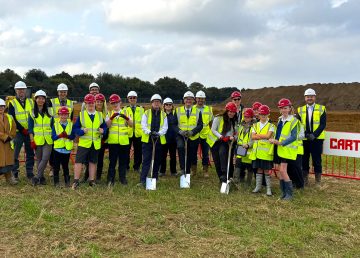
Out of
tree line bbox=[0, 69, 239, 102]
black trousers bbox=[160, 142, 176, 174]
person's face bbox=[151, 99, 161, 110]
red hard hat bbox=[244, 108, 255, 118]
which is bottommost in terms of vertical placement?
black trousers bbox=[160, 142, 176, 174]

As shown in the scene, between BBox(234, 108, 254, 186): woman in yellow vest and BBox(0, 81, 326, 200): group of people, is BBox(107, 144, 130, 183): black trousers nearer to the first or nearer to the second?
BBox(0, 81, 326, 200): group of people

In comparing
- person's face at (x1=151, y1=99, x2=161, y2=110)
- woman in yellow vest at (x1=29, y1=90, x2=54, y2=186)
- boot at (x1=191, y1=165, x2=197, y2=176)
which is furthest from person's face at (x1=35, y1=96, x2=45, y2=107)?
boot at (x1=191, y1=165, x2=197, y2=176)

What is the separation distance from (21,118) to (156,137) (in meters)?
2.98

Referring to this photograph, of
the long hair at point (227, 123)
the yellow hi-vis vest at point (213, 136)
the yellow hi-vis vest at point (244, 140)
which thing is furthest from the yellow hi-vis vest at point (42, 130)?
the yellow hi-vis vest at point (244, 140)

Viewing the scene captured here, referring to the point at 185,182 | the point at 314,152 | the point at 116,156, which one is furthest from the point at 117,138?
the point at 314,152

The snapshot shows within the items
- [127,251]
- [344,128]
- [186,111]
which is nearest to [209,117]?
[186,111]

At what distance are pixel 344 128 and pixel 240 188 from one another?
19.0 m

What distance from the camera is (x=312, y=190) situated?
8.64 m

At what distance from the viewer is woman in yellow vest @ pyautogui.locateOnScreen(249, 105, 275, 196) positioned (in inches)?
309

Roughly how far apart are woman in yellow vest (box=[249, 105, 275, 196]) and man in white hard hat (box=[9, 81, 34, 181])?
4832 millimetres

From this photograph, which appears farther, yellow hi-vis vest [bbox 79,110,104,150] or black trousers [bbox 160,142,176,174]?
black trousers [bbox 160,142,176,174]

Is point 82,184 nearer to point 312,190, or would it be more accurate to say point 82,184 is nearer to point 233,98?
point 233,98

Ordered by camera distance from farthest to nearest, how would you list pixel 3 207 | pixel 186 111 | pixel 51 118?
1. pixel 186 111
2. pixel 51 118
3. pixel 3 207

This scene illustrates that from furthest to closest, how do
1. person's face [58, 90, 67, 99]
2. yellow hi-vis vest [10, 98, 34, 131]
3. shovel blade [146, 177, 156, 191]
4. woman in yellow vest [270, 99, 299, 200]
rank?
person's face [58, 90, 67, 99] → yellow hi-vis vest [10, 98, 34, 131] → shovel blade [146, 177, 156, 191] → woman in yellow vest [270, 99, 299, 200]
